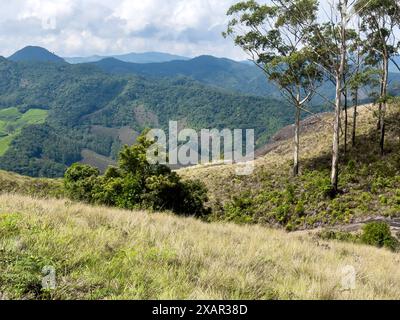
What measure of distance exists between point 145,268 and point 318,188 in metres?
26.1

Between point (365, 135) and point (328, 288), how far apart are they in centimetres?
3457

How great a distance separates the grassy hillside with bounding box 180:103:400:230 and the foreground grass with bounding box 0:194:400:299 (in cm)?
1938

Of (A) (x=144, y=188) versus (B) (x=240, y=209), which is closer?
(A) (x=144, y=188)

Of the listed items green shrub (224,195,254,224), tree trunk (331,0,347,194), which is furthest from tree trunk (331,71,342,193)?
green shrub (224,195,254,224)

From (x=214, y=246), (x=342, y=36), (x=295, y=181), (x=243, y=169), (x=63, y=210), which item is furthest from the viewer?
(x=243, y=169)

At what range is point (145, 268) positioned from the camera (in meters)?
4.93

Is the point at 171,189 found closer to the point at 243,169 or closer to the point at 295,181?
the point at 295,181

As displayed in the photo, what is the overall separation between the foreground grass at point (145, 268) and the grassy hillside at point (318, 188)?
19380 mm

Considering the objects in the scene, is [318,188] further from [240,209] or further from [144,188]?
[144,188]

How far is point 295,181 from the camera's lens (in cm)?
3334

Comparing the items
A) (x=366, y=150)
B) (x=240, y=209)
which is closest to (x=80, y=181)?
(x=240, y=209)

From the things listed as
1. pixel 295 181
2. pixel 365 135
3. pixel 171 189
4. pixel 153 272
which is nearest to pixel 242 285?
pixel 153 272

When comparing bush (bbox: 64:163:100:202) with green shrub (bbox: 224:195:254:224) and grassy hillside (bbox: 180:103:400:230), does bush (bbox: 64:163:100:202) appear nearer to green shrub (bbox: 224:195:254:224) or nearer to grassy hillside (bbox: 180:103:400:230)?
grassy hillside (bbox: 180:103:400:230)

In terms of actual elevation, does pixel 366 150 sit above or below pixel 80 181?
above
